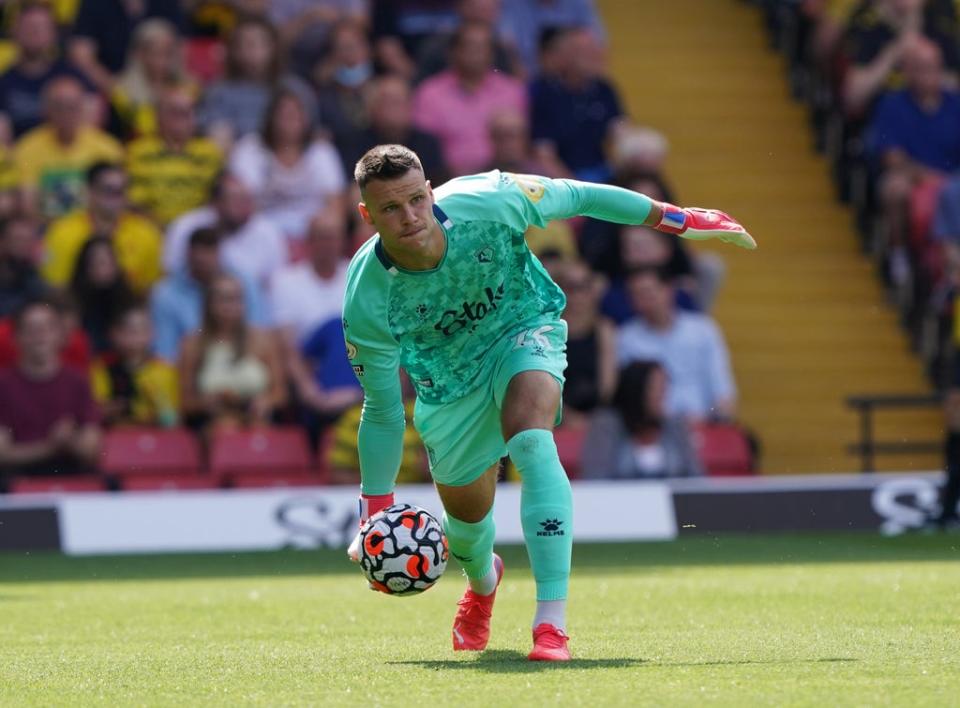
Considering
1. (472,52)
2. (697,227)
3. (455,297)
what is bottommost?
(472,52)

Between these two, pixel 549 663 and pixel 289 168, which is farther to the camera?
pixel 289 168

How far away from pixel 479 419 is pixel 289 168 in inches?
343

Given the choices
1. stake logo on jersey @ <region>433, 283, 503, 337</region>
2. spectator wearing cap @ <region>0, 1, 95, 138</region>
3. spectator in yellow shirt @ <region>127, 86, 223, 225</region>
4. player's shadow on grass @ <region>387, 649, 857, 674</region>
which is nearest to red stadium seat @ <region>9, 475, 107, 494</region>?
spectator in yellow shirt @ <region>127, 86, 223, 225</region>

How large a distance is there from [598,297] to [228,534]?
3.79 m

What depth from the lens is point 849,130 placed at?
730 inches

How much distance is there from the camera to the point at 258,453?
14.7 meters

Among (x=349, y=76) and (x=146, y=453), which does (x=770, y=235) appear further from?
(x=146, y=453)

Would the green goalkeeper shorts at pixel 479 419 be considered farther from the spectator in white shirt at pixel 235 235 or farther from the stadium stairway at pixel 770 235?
the stadium stairway at pixel 770 235

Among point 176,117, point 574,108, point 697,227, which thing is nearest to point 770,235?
point 574,108

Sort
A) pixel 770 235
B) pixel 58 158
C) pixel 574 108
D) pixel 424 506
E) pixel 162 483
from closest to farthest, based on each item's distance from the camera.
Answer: pixel 424 506 < pixel 162 483 < pixel 58 158 < pixel 574 108 < pixel 770 235

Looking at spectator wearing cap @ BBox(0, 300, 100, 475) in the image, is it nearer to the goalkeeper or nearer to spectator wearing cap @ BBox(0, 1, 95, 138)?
spectator wearing cap @ BBox(0, 1, 95, 138)

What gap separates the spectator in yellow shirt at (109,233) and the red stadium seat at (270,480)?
188cm

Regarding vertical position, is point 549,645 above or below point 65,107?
below

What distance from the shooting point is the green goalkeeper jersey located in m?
7.21
